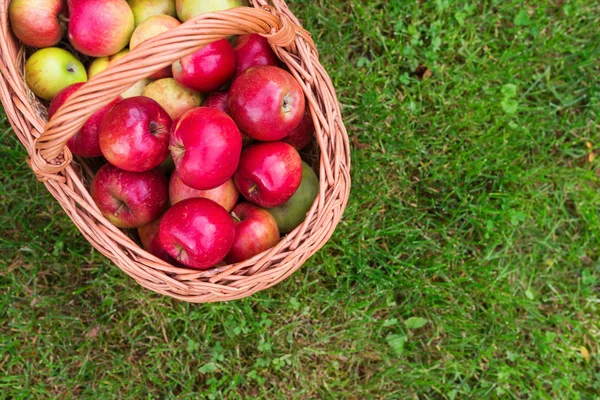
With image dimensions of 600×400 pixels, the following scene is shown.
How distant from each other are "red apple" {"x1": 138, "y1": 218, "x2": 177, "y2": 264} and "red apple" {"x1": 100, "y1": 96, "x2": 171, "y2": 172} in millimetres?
302

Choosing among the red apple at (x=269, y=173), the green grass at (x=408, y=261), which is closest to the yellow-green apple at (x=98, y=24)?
the red apple at (x=269, y=173)

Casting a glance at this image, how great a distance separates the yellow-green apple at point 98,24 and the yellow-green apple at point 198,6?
21 cm

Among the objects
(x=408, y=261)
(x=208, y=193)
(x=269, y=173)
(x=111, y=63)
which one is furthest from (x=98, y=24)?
(x=408, y=261)

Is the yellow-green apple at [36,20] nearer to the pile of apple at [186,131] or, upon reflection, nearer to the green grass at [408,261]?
the pile of apple at [186,131]

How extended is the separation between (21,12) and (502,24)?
2434mm

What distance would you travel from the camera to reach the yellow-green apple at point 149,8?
2127 mm

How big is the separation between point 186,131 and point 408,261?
1465mm

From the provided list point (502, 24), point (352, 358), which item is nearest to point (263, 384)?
point (352, 358)

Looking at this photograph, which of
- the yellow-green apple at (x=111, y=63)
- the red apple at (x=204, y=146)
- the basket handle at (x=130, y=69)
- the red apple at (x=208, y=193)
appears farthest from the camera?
the yellow-green apple at (x=111, y=63)

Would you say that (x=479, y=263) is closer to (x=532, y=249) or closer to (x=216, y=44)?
(x=532, y=249)

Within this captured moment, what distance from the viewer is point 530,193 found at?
286 centimetres

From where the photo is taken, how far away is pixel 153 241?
2.05m

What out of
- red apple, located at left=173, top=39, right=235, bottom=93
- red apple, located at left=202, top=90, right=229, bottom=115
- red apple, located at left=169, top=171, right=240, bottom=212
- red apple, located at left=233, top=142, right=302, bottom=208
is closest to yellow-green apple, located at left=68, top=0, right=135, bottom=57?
red apple, located at left=173, top=39, right=235, bottom=93

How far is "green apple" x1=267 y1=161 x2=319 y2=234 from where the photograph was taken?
2.13 m
